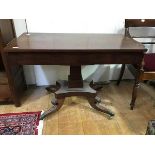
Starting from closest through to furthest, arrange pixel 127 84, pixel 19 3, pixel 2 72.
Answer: pixel 19 3
pixel 2 72
pixel 127 84

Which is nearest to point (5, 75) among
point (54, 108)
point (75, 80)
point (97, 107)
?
point (54, 108)

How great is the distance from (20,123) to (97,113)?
0.70 metres

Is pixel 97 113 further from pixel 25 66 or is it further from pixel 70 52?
pixel 25 66

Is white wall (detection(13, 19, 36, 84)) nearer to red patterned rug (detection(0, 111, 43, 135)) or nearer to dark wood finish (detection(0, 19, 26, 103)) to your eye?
dark wood finish (detection(0, 19, 26, 103))

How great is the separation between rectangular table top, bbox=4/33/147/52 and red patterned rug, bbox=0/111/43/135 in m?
0.62

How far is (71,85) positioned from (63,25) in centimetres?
65

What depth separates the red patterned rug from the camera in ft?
4.71

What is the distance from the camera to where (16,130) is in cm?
145

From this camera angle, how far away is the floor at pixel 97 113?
147cm

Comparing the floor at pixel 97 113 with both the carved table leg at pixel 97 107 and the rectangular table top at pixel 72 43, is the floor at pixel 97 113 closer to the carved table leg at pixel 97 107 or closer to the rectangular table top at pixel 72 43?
the carved table leg at pixel 97 107

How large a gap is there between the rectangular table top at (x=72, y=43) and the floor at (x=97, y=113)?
0.64 m

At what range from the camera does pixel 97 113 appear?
1679mm

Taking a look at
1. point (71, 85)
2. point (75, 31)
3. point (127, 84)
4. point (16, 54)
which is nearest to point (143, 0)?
point (16, 54)
